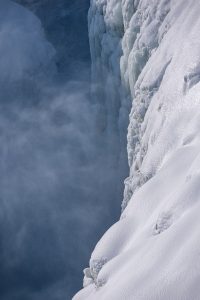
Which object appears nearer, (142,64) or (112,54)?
(142,64)

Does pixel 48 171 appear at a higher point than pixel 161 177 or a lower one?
higher

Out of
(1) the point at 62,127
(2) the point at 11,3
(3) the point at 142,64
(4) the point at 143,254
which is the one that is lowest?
(4) the point at 143,254

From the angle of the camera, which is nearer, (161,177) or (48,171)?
(161,177)

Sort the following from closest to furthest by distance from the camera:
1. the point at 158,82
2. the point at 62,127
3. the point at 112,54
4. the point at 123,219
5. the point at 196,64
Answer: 1. the point at 123,219
2. the point at 196,64
3. the point at 158,82
4. the point at 112,54
5. the point at 62,127

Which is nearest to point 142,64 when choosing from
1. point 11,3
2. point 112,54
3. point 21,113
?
point 112,54

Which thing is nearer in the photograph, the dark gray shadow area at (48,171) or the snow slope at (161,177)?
the snow slope at (161,177)

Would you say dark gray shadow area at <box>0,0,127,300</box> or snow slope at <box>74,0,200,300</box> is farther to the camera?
dark gray shadow area at <box>0,0,127,300</box>

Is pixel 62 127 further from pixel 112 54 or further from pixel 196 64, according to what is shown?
pixel 196 64

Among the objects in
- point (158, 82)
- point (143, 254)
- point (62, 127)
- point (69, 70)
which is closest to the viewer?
point (143, 254)
